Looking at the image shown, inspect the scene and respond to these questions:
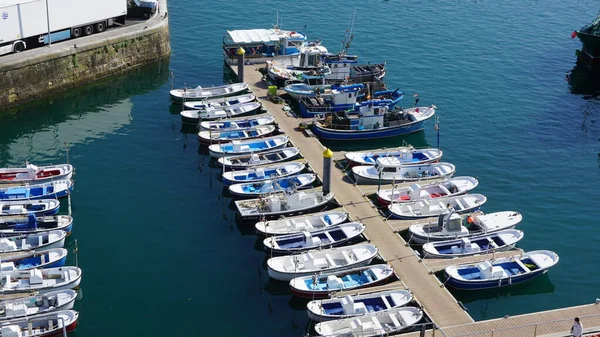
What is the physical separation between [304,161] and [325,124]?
778 centimetres

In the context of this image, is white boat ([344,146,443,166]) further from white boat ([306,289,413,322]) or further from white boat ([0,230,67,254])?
white boat ([0,230,67,254])

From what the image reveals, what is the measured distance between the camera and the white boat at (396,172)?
67938mm

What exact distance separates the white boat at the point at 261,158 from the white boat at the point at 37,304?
826 inches

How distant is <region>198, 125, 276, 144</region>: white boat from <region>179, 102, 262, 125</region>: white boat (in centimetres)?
395

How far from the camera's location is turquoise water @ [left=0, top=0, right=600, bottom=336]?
55.7m

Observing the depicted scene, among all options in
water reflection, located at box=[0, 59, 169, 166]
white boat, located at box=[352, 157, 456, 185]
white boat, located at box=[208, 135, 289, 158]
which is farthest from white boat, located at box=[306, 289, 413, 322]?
water reflection, located at box=[0, 59, 169, 166]

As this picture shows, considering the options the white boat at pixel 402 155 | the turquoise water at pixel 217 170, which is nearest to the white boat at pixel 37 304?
the turquoise water at pixel 217 170

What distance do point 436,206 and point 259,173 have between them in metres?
15.1

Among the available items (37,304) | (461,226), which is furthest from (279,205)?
(37,304)

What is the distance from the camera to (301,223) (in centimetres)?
6131

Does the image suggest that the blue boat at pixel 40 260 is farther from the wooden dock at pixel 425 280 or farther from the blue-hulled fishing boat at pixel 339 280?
the wooden dock at pixel 425 280

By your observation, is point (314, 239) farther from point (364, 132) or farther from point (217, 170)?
point (364, 132)

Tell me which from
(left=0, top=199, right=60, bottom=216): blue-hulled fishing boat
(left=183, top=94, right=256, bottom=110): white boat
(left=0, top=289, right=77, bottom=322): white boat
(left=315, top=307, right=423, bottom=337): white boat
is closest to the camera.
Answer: (left=315, top=307, right=423, bottom=337): white boat

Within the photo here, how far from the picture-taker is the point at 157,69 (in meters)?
93.0
